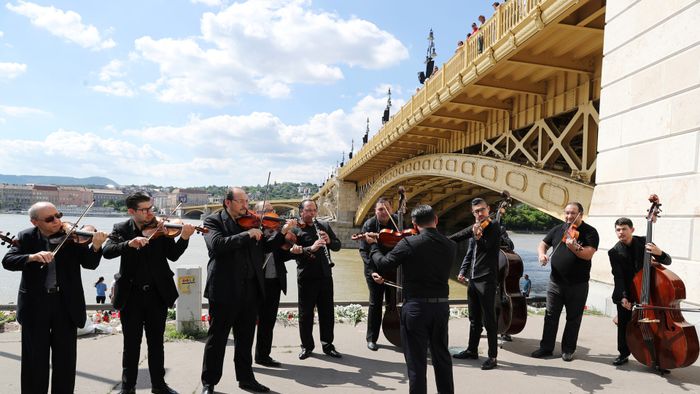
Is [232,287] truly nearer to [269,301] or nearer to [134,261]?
[134,261]

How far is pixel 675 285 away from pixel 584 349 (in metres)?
1.49

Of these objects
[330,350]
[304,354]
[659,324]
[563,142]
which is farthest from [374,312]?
[563,142]

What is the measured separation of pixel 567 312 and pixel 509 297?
59 centimetres

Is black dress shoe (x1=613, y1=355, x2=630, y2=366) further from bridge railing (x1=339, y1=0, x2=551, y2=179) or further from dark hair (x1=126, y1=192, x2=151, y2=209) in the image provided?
bridge railing (x1=339, y1=0, x2=551, y2=179)

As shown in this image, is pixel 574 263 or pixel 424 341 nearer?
pixel 424 341

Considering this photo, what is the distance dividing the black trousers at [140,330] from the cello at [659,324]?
4.16m

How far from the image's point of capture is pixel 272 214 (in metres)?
4.53

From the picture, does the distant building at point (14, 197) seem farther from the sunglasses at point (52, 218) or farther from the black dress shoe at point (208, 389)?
the black dress shoe at point (208, 389)

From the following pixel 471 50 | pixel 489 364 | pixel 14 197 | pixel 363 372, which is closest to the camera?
pixel 363 372

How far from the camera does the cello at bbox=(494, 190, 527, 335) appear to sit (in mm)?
5094

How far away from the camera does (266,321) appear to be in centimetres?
464

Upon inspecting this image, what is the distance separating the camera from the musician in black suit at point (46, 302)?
10.7ft

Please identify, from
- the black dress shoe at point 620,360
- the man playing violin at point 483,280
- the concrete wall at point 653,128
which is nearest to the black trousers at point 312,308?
the man playing violin at point 483,280

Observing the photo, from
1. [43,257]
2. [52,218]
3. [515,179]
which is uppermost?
[515,179]
